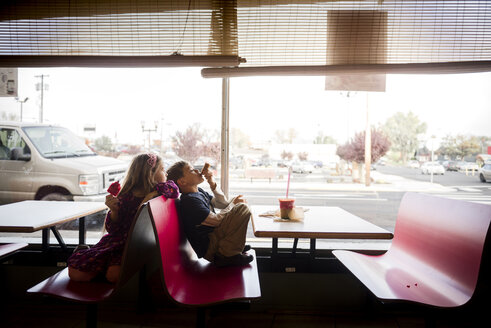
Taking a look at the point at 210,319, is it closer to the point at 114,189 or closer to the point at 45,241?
the point at 114,189

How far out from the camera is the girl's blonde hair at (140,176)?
198cm

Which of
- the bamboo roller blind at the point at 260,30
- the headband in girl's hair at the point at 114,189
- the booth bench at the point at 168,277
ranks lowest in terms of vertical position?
the booth bench at the point at 168,277

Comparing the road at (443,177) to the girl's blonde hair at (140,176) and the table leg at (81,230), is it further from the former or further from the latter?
the table leg at (81,230)

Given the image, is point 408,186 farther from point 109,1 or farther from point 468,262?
point 109,1

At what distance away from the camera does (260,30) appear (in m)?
2.54

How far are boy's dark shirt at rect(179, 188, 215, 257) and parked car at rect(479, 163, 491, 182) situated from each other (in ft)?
8.11

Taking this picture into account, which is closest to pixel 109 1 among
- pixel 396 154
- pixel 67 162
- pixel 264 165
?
pixel 67 162

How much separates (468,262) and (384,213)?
47.7 inches

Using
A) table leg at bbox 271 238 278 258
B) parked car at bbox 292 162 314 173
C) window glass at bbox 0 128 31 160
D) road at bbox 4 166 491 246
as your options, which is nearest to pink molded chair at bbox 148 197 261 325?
table leg at bbox 271 238 278 258

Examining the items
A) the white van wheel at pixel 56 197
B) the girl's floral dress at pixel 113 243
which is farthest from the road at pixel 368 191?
the girl's floral dress at pixel 113 243

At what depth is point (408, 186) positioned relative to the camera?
112 inches

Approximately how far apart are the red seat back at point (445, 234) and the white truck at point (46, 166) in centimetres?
258

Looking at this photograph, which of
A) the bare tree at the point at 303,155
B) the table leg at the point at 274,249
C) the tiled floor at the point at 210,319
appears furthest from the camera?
the bare tree at the point at 303,155

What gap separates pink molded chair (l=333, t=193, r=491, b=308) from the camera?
159 centimetres
